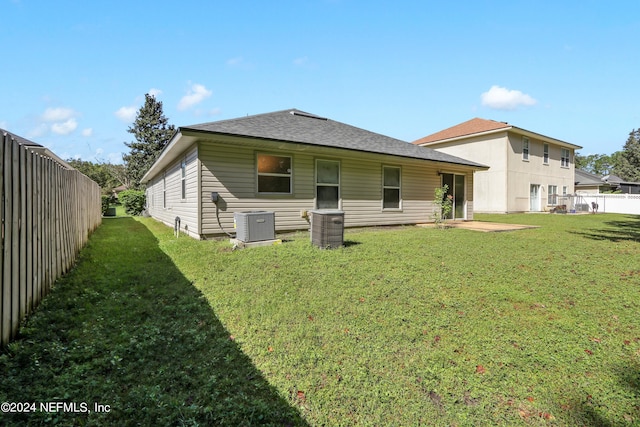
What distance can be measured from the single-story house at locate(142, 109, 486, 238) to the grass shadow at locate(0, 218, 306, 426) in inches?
174

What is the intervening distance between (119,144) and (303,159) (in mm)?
42314

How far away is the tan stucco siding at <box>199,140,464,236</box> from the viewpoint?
307 inches

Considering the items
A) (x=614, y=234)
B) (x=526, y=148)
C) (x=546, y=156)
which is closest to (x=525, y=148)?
(x=526, y=148)

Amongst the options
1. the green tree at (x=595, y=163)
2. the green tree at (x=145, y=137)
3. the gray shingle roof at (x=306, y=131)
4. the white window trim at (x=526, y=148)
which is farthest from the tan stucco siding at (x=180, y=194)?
the green tree at (x=595, y=163)

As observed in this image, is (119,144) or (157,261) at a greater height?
(119,144)

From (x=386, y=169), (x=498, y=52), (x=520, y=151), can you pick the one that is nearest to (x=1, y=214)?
(x=386, y=169)

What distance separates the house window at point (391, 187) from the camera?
432 inches

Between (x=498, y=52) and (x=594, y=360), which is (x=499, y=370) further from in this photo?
(x=498, y=52)

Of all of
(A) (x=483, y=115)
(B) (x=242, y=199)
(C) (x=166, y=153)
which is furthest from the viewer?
(A) (x=483, y=115)

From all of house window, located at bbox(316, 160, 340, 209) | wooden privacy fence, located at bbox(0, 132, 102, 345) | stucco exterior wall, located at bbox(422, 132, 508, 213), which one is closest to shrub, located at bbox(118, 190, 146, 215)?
house window, located at bbox(316, 160, 340, 209)

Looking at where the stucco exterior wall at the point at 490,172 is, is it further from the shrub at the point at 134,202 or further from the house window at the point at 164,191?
the shrub at the point at 134,202

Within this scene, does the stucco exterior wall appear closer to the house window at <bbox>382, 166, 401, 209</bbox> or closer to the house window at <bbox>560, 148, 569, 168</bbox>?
the house window at <bbox>560, 148, 569, 168</bbox>

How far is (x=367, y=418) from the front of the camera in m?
1.95

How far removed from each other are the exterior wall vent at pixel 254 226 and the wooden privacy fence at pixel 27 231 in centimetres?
310
